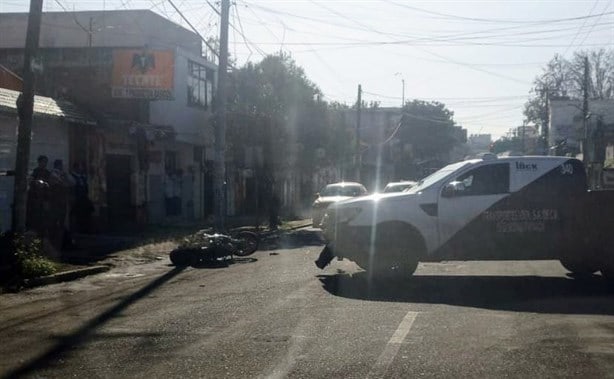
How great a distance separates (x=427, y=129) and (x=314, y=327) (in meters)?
70.5

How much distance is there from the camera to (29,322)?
10.3m

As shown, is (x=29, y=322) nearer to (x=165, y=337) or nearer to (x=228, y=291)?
(x=165, y=337)

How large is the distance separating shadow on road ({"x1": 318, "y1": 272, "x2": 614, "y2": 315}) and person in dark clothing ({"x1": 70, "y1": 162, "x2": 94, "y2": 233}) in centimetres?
931

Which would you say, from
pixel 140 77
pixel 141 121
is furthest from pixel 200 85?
pixel 140 77

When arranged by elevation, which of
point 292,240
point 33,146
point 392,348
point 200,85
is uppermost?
point 200,85

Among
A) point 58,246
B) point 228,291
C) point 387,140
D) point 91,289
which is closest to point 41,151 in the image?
point 58,246

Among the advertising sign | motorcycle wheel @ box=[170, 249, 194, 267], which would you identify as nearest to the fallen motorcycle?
motorcycle wheel @ box=[170, 249, 194, 267]

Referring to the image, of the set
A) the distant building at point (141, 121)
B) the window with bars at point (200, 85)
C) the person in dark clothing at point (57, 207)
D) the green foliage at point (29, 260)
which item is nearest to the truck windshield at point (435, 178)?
the green foliage at point (29, 260)

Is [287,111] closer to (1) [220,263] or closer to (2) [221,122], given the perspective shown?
(2) [221,122]

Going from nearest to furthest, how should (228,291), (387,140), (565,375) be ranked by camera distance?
1. (565,375)
2. (228,291)
3. (387,140)

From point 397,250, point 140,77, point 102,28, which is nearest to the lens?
point 397,250

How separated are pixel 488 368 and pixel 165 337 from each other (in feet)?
11.2

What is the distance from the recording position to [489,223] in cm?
1375

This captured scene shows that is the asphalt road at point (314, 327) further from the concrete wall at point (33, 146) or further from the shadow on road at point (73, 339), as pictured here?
the concrete wall at point (33, 146)
